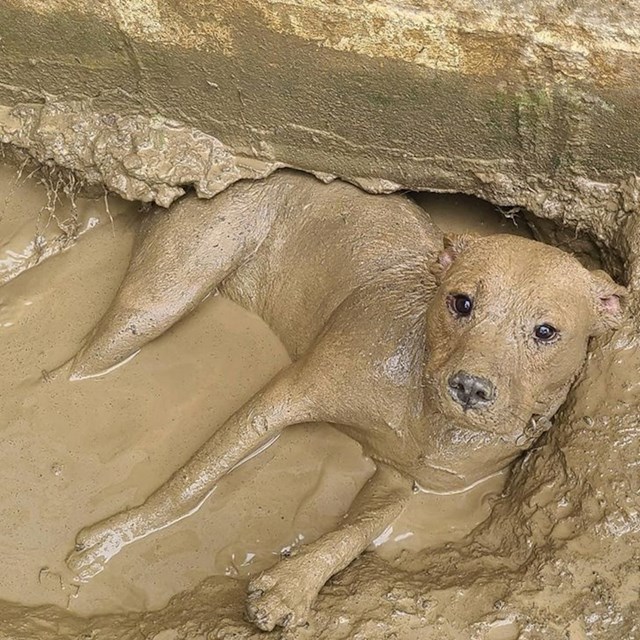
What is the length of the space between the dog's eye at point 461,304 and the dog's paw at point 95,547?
5.20 ft

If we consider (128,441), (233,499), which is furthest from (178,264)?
(233,499)

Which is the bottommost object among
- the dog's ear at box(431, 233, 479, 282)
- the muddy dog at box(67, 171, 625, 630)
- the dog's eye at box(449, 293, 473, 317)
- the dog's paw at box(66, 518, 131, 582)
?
the dog's paw at box(66, 518, 131, 582)

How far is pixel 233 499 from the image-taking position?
3.83 metres

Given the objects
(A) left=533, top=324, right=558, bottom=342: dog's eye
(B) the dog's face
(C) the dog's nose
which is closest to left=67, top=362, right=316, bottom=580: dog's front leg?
(B) the dog's face

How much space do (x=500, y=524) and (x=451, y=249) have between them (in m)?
1.08

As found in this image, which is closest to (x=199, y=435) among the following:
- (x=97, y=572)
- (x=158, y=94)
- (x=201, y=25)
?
(x=97, y=572)

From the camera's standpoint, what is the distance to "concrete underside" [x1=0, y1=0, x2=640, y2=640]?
3154mm

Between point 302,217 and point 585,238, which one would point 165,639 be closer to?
point 302,217

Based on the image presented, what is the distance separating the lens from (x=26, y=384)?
4.05m

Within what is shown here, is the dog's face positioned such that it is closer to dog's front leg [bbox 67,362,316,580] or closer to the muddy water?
dog's front leg [bbox 67,362,316,580]

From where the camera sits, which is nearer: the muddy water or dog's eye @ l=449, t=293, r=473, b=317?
dog's eye @ l=449, t=293, r=473, b=317

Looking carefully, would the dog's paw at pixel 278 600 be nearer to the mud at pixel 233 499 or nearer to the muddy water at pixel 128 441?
the mud at pixel 233 499

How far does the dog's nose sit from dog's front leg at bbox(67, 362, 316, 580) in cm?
84

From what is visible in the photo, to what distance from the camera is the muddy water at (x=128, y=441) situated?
12.0 ft
